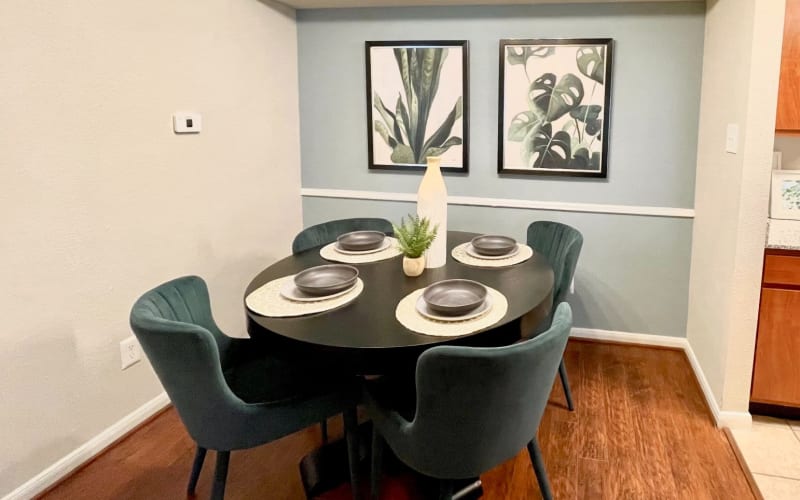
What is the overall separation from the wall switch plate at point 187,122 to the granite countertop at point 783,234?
8.37 feet

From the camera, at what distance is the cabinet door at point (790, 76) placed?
Answer: 2.32m

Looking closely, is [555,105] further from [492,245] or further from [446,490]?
[446,490]

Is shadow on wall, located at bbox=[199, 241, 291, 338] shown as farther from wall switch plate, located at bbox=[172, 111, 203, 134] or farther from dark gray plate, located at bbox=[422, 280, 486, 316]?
dark gray plate, located at bbox=[422, 280, 486, 316]

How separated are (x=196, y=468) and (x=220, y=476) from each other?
1.16 ft

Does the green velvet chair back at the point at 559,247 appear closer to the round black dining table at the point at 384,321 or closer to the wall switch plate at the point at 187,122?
the round black dining table at the point at 384,321

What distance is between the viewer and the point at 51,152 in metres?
2.13

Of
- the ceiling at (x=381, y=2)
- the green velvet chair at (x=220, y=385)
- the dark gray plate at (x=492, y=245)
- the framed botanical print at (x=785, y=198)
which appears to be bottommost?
the green velvet chair at (x=220, y=385)

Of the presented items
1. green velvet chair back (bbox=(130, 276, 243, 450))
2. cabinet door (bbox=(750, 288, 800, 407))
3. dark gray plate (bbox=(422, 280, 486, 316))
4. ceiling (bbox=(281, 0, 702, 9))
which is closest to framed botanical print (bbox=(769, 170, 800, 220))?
cabinet door (bbox=(750, 288, 800, 407))

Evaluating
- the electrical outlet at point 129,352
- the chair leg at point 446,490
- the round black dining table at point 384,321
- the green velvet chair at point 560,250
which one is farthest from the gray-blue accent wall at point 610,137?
the chair leg at point 446,490

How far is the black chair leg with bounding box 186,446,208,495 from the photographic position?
2115mm

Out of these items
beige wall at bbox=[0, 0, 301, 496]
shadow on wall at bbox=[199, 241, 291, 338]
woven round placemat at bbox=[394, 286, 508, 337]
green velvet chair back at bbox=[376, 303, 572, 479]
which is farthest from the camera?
shadow on wall at bbox=[199, 241, 291, 338]

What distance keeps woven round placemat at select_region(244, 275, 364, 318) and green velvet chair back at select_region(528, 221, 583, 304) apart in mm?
893

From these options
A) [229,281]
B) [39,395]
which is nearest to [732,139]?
[229,281]

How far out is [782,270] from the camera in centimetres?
251
